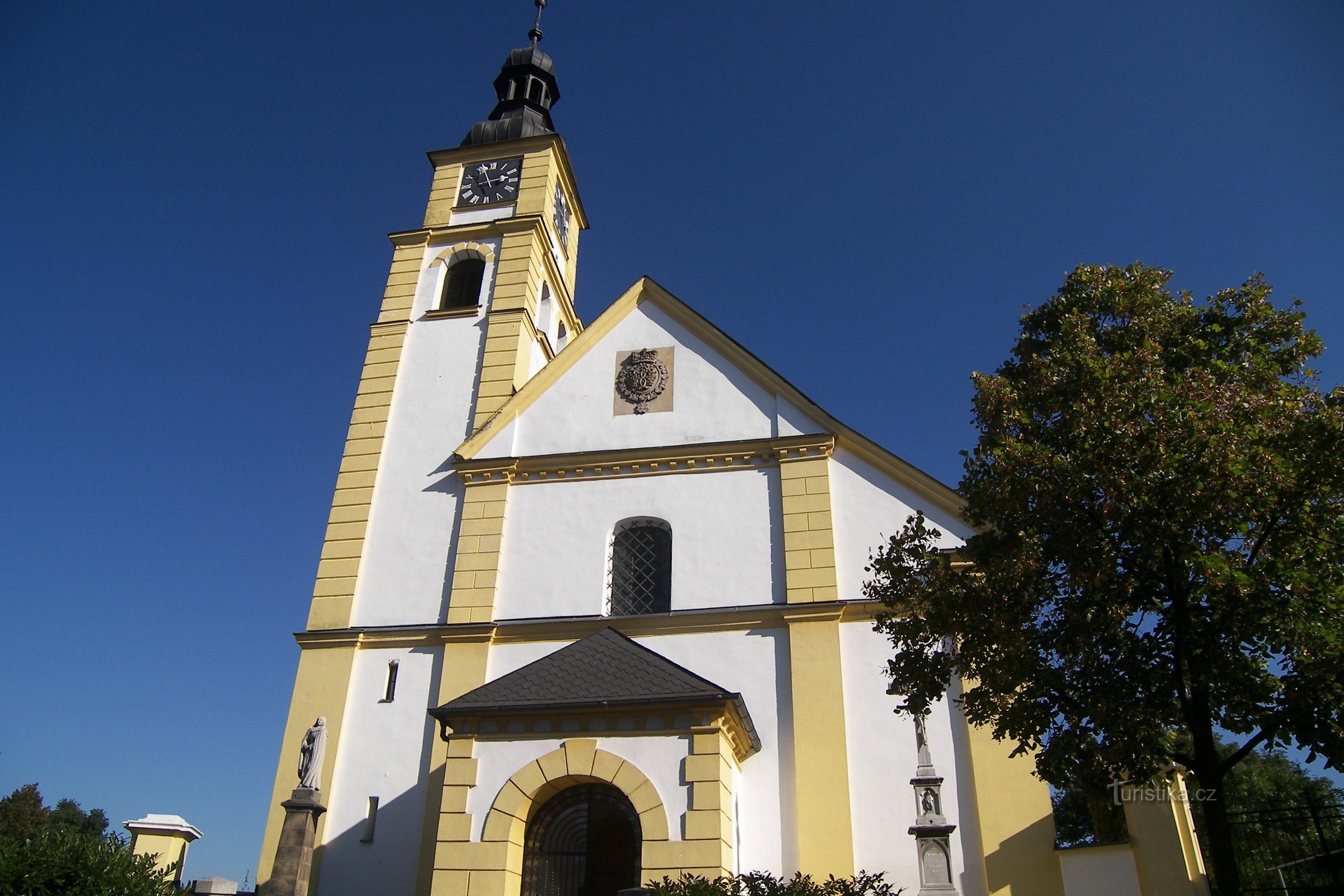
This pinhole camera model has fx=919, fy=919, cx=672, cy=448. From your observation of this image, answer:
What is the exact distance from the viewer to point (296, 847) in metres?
13.2

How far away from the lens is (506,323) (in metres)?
19.6

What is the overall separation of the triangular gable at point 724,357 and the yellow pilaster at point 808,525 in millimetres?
711

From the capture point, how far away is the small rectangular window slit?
14320 millimetres

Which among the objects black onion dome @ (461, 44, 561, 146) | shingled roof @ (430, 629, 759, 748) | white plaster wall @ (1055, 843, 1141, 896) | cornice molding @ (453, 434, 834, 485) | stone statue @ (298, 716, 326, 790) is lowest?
white plaster wall @ (1055, 843, 1141, 896)

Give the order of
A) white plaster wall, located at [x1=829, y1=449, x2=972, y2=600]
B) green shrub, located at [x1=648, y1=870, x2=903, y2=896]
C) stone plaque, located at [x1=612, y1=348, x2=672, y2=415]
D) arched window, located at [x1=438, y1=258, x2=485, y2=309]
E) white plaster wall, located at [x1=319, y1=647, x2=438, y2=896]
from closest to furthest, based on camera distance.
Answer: green shrub, located at [x1=648, y1=870, x2=903, y2=896]
white plaster wall, located at [x1=319, y1=647, x2=438, y2=896]
white plaster wall, located at [x1=829, y1=449, x2=972, y2=600]
stone plaque, located at [x1=612, y1=348, x2=672, y2=415]
arched window, located at [x1=438, y1=258, x2=485, y2=309]

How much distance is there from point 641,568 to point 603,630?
193 centimetres

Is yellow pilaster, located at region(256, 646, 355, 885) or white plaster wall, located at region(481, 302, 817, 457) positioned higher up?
white plaster wall, located at region(481, 302, 817, 457)

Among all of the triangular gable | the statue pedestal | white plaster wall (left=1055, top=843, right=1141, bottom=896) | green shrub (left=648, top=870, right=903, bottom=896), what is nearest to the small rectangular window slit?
the statue pedestal

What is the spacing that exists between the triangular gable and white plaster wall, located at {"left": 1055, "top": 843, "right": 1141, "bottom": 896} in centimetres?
552

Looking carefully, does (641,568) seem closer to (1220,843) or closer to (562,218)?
(1220,843)

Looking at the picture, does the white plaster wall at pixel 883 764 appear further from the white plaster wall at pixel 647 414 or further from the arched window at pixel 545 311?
the arched window at pixel 545 311

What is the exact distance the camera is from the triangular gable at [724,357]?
15.9m

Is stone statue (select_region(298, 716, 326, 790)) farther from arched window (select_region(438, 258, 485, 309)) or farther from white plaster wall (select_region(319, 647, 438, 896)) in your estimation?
arched window (select_region(438, 258, 485, 309))
